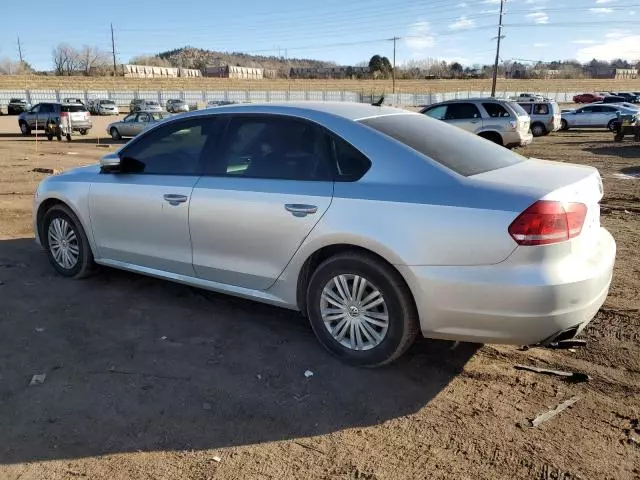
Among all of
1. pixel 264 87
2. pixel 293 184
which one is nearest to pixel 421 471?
pixel 293 184

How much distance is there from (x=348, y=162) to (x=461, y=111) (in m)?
14.7

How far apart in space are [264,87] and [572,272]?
297ft

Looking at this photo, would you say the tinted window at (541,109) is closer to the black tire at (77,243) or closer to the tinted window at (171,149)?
the tinted window at (171,149)

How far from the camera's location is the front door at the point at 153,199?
435cm

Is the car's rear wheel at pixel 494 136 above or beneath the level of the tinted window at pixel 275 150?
beneath

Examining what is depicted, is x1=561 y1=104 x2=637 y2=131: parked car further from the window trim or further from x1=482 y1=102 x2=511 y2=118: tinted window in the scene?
the window trim

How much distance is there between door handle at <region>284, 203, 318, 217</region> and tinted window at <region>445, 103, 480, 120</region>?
14.6m

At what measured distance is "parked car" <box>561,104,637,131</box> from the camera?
97.2 feet

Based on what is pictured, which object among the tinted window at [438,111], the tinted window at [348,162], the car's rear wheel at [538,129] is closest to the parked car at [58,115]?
the tinted window at [438,111]

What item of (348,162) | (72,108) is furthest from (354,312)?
(72,108)

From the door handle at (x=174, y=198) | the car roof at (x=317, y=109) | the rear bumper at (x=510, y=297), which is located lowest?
the rear bumper at (x=510, y=297)

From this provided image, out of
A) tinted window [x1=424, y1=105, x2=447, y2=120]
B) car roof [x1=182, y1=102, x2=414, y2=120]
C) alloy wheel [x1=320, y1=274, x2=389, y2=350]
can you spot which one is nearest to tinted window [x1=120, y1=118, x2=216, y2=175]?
car roof [x1=182, y1=102, x2=414, y2=120]

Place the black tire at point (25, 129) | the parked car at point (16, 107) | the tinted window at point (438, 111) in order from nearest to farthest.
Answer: the tinted window at point (438, 111), the black tire at point (25, 129), the parked car at point (16, 107)

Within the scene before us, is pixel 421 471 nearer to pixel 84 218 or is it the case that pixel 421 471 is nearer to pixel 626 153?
pixel 84 218
